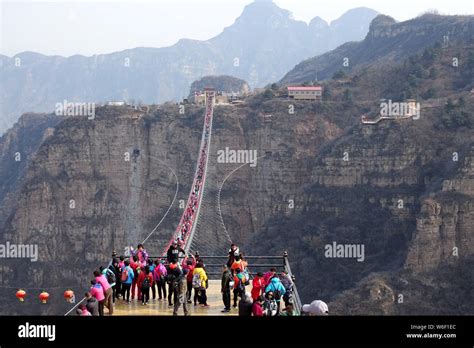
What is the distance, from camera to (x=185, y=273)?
2148 centimetres

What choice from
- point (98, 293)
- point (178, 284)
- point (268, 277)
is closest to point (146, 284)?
point (178, 284)

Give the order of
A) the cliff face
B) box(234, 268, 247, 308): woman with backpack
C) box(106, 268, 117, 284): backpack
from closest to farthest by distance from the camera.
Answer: box(234, 268, 247, 308): woman with backpack < box(106, 268, 117, 284): backpack < the cliff face

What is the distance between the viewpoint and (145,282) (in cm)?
2205

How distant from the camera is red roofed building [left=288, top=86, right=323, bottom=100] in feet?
284

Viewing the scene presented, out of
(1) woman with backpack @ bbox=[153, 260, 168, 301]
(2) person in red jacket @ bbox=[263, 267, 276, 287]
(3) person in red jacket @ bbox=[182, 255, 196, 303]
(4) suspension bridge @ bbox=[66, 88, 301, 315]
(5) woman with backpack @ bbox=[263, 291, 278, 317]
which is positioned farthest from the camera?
(4) suspension bridge @ bbox=[66, 88, 301, 315]

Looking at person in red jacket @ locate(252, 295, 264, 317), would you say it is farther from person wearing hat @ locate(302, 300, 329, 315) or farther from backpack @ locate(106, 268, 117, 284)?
backpack @ locate(106, 268, 117, 284)

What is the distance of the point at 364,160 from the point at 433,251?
1390 cm

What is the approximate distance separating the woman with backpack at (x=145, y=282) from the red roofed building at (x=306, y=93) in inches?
2575

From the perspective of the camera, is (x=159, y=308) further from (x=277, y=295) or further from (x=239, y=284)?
(x=277, y=295)

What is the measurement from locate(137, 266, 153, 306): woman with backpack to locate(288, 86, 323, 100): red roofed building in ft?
215

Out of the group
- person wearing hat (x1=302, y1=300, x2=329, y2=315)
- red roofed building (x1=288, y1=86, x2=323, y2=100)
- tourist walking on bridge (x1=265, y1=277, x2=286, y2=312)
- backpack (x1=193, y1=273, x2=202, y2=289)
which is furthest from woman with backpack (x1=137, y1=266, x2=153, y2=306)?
red roofed building (x1=288, y1=86, x2=323, y2=100)

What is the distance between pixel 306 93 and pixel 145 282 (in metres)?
66.1

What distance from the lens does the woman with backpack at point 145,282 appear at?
72.3 feet
